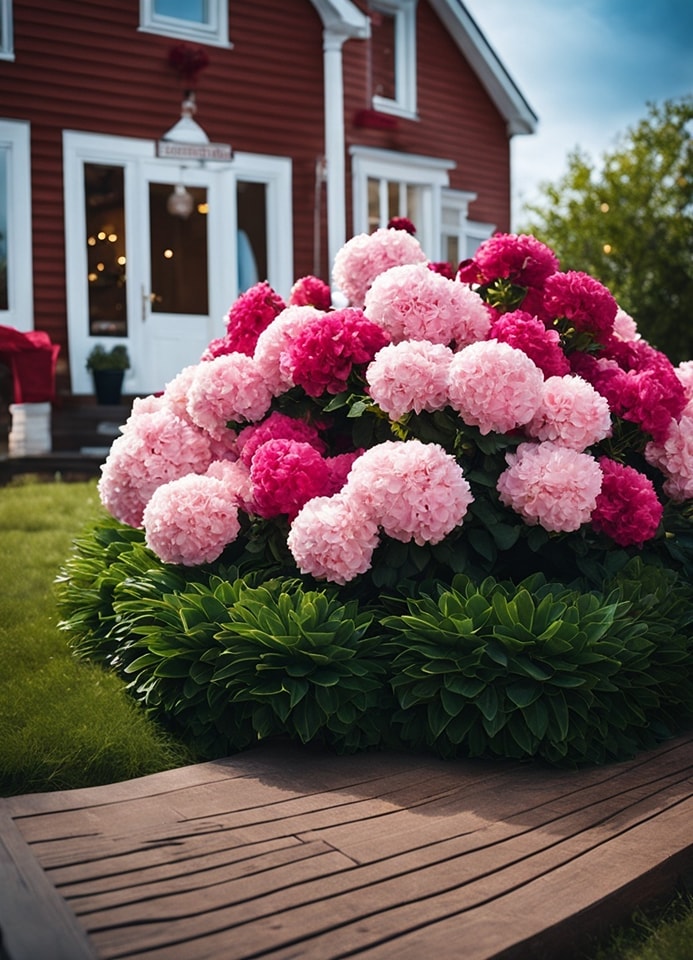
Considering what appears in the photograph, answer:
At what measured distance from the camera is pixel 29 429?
29.2 ft

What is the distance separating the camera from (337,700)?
288 centimetres

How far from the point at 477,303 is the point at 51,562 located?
2753 millimetres

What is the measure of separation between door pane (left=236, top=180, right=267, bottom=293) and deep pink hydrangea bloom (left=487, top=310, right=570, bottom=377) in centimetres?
825

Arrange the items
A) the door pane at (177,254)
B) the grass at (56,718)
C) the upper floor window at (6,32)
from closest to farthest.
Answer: the grass at (56,718) → the upper floor window at (6,32) → the door pane at (177,254)

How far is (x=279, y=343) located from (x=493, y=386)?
31.1 inches

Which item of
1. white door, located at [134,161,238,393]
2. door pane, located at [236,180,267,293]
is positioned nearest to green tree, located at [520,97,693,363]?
door pane, located at [236,180,267,293]

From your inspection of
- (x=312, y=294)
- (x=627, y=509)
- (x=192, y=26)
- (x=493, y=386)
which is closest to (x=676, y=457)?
(x=627, y=509)

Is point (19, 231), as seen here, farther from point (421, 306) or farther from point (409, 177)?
point (421, 306)

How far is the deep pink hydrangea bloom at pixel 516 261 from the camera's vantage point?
12.4 feet

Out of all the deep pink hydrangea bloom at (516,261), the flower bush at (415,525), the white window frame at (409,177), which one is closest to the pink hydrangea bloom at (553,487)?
the flower bush at (415,525)

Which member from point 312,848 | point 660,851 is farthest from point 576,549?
point 312,848

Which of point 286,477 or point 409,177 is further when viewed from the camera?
point 409,177

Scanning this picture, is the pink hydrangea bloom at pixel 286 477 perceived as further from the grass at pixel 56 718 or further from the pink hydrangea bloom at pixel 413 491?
the grass at pixel 56 718

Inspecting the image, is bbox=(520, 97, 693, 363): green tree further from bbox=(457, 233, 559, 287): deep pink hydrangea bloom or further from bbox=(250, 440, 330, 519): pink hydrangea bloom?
bbox=(250, 440, 330, 519): pink hydrangea bloom
